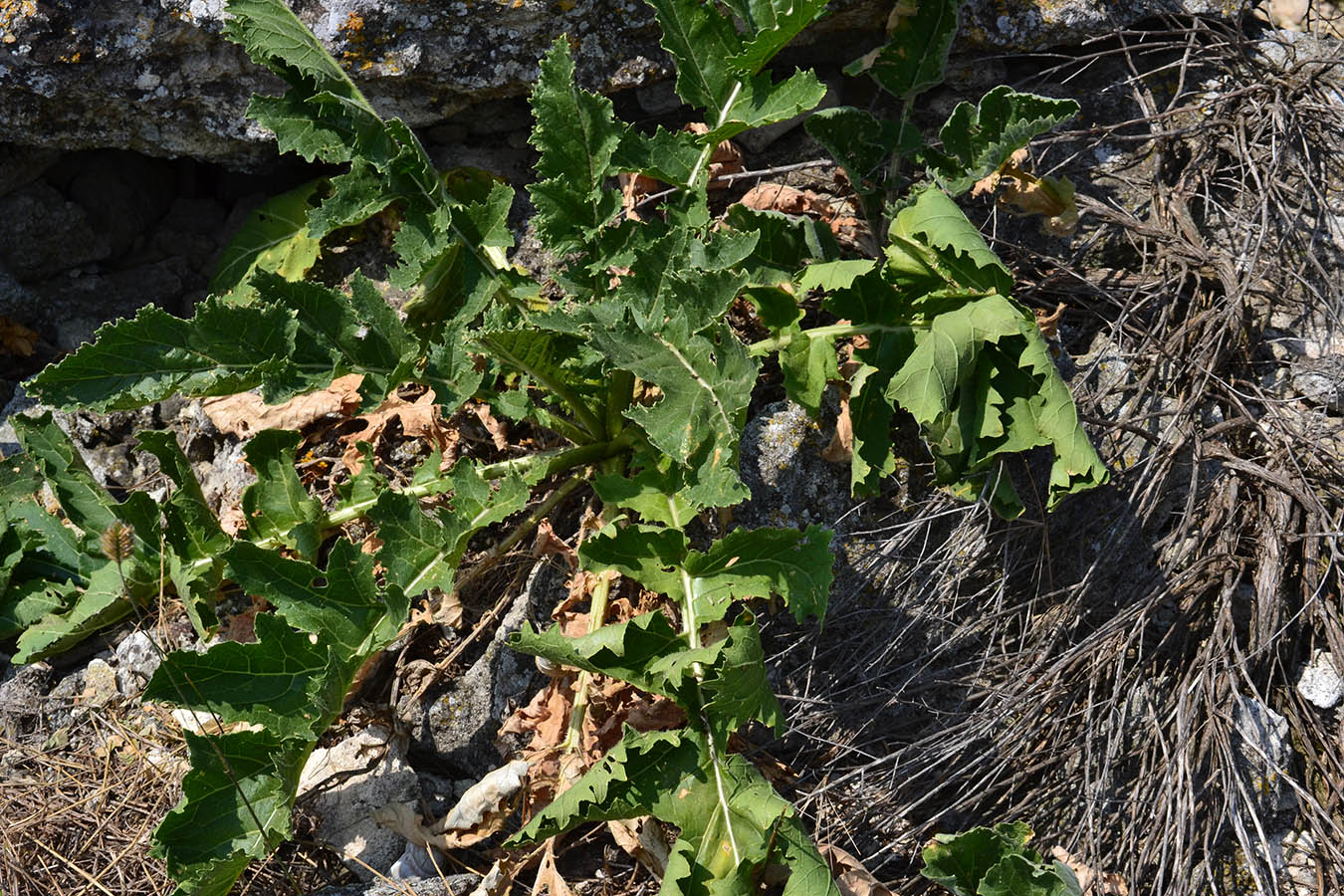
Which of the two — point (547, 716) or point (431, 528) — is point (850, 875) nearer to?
point (547, 716)

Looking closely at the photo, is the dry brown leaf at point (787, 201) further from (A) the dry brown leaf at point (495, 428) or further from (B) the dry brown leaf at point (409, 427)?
(B) the dry brown leaf at point (409, 427)

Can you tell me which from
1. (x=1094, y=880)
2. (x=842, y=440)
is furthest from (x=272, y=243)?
(x=1094, y=880)

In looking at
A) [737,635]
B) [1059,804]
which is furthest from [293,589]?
[1059,804]

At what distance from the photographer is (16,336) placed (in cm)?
382

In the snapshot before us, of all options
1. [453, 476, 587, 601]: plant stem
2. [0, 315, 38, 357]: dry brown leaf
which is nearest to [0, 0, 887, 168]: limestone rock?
[0, 315, 38, 357]: dry brown leaf

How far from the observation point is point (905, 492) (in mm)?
3197

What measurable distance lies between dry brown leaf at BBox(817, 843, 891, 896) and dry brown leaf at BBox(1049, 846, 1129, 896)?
51 centimetres

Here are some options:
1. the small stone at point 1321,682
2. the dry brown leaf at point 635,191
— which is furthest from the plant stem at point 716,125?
the small stone at point 1321,682

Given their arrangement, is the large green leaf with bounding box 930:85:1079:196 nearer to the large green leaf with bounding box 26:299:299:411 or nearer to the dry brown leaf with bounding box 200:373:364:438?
the large green leaf with bounding box 26:299:299:411

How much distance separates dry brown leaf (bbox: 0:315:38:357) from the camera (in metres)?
3.81

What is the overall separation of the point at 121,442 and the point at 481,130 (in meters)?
1.60

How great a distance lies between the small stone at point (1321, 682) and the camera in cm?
301

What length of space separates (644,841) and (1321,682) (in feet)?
6.18

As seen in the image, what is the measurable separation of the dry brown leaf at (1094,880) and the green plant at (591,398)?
884mm
